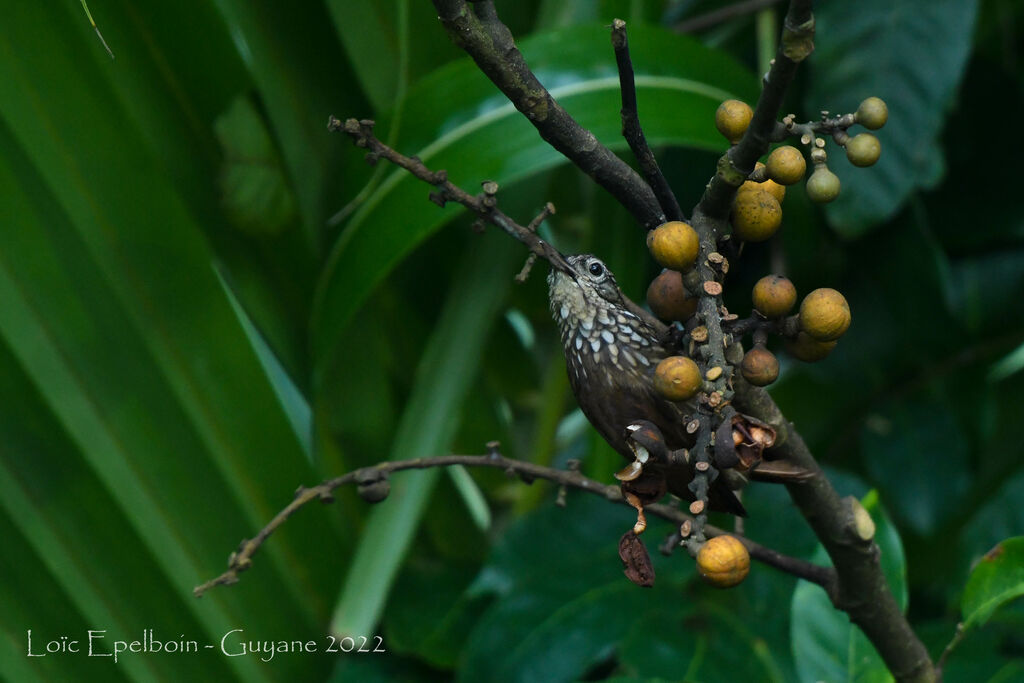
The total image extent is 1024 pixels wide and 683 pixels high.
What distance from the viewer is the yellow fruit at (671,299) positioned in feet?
1.68

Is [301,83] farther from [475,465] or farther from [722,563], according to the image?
[722,563]

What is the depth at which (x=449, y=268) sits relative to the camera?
1.26 meters

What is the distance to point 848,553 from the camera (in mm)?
566

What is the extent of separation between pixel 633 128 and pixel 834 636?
0.49 meters

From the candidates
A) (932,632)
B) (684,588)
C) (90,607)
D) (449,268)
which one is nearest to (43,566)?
(90,607)

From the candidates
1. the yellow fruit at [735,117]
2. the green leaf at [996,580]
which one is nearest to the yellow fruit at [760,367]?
the yellow fruit at [735,117]

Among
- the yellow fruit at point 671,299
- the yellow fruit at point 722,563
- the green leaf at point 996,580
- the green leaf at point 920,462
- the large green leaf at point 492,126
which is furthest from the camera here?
the green leaf at point 920,462

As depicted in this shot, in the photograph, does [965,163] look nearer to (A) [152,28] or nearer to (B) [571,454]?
(B) [571,454]

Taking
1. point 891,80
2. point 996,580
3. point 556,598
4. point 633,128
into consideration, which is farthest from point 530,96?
point 891,80

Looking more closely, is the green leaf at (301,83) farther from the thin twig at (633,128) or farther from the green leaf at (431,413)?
the thin twig at (633,128)

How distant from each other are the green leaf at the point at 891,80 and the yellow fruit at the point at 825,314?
2.40 feet

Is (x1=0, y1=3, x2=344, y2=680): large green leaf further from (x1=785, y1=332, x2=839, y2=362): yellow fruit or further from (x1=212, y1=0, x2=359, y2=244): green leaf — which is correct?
(x1=785, y1=332, x2=839, y2=362): yellow fruit

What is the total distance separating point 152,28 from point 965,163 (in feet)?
3.57

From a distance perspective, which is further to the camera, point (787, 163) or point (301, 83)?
point (301, 83)
